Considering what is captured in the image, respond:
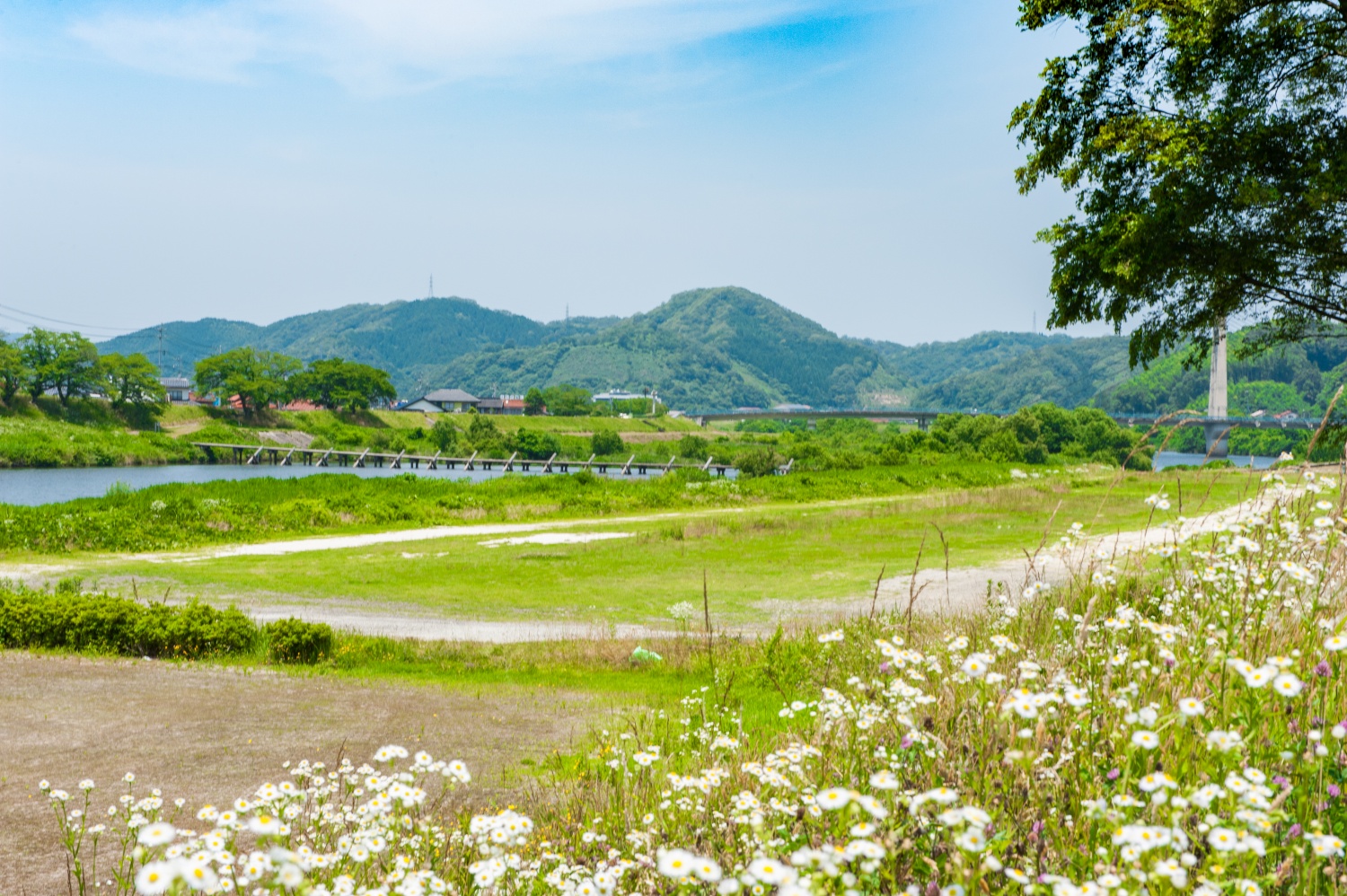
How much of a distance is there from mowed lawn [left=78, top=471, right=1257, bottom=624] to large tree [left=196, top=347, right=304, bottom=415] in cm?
8478

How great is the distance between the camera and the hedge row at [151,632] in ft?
37.2

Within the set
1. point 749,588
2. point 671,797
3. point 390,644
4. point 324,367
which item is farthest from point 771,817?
point 324,367

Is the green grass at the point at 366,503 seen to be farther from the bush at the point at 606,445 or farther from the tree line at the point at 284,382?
the tree line at the point at 284,382

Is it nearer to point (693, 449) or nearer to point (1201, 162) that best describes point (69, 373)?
point (693, 449)

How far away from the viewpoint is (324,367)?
116 meters

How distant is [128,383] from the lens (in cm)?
9062

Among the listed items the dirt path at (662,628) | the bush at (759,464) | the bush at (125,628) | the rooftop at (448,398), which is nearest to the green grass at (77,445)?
the bush at (759,464)

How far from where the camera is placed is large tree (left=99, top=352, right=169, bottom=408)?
294ft

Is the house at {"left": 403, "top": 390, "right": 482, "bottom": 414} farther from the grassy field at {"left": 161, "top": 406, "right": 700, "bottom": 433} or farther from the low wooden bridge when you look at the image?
the low wooden bridge

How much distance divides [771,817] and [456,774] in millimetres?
1134

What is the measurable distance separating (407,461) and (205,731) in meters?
79.4

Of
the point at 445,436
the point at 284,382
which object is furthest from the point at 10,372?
the point at 445,436

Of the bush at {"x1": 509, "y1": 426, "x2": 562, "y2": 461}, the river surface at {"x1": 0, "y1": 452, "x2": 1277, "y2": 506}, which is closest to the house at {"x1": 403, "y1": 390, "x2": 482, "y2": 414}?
the bush at {"x1": 509, "y1": 426, "x2": 562, "y2": 461}

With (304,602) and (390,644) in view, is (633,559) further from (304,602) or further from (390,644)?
(390,644)
